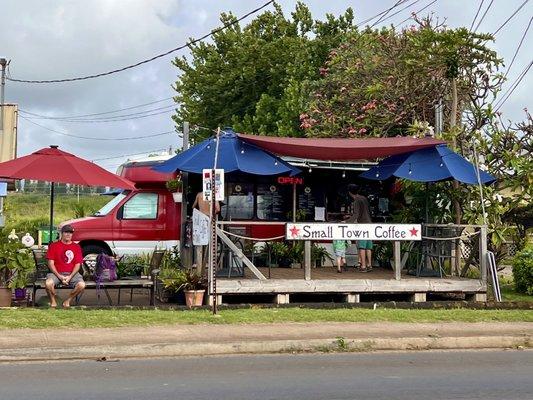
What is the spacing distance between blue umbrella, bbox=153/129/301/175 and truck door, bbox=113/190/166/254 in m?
4.03

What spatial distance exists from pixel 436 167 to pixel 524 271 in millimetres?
3372

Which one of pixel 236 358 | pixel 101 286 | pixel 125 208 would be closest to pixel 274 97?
pixel 125 208

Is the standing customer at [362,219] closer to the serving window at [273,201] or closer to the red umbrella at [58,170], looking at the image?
the serving window at [273,201]

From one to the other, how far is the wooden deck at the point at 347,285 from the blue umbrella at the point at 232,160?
199 centimetres

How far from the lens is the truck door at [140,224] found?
1720cm

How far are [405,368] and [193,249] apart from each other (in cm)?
714

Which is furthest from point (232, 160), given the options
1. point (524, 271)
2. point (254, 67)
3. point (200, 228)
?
point (254, 67)

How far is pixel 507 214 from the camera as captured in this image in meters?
15.3

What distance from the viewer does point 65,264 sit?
11.9 meters

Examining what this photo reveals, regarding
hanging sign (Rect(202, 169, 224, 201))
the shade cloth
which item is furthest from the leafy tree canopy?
hanging sign (Rect(202, 169, 224, 201))

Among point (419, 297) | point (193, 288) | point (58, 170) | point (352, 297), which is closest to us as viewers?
point (58, 170)

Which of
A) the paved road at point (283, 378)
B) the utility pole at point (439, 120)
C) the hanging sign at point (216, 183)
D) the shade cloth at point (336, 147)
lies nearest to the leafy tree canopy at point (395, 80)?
the utility pole at point (439, 120)

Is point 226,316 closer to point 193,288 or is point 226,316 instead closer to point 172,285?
point 193,288

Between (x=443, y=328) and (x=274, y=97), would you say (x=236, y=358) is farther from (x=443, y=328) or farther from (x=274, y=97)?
(x=274, y=97)
